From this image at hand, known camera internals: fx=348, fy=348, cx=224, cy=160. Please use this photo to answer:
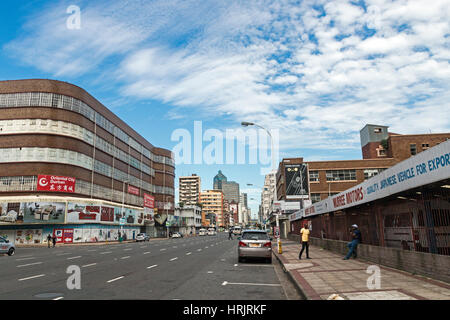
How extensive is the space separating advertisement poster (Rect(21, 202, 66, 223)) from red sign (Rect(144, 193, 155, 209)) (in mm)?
35388

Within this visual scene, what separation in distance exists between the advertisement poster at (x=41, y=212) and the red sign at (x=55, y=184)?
2.78m

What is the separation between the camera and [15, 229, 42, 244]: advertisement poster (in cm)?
4816

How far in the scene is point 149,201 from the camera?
8600 centimetres

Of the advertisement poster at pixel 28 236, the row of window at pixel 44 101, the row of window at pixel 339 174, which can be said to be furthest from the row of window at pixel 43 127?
the row of window at pixel 339 174

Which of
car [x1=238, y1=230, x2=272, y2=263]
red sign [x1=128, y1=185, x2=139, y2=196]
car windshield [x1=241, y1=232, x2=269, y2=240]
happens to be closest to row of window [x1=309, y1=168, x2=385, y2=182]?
red sign [x1=128, y1=185, x2=139, y2=196]

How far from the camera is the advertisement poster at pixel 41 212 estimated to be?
47.3 m

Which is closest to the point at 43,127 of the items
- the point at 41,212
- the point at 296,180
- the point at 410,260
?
the point at 41,212

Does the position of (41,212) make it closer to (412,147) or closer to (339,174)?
(339,174)

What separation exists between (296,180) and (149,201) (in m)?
38.9
